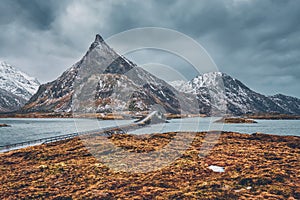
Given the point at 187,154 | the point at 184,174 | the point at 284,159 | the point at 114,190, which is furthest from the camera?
the point at 187,154

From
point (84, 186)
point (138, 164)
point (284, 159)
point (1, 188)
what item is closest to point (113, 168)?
point (138, 164)

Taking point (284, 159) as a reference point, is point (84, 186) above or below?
below

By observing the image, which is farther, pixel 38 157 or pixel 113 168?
pixel 38 157

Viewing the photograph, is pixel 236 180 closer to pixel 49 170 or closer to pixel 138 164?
pixel 138 164

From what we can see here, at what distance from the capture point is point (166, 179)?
2833cm

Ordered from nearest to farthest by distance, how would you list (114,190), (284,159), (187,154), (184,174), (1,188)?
1. (114,190)
2. (1,188)
3. (184,174)
4. (284,159)
5. (187,154)

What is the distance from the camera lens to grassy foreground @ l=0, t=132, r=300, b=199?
23.8 meters

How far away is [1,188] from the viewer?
27219 millimetres

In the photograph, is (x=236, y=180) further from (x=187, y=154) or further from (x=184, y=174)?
(x=187, y=154)

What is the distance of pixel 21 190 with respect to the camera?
2623cm

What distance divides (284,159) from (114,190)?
2579cm

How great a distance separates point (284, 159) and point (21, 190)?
3504 centimetres

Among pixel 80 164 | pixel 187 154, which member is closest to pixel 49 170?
pixel 80 164

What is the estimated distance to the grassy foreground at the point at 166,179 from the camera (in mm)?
23812
